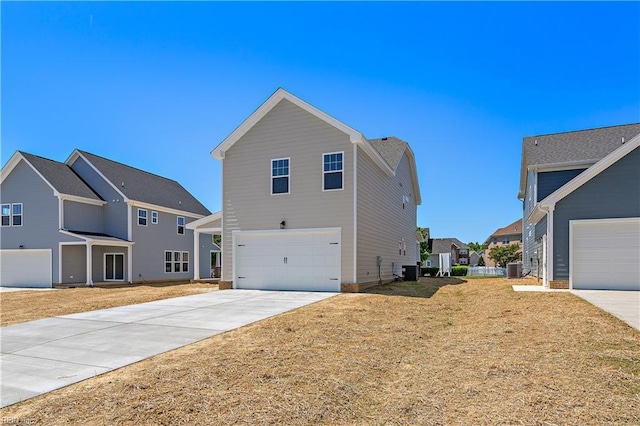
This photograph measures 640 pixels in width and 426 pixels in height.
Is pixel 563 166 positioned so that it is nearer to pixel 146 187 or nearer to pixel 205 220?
pixel 205 220

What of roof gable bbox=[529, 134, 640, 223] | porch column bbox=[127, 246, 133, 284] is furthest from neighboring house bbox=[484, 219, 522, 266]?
porch column bbox=[127, 246, 133, 284]

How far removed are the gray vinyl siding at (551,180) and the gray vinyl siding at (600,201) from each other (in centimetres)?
508

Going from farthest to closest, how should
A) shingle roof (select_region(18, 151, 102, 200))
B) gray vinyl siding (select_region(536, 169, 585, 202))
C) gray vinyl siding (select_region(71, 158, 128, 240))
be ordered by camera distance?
gray vinyl siding (select_region(71, 158, 128, 240))
shingle roof (select_region(18, 151, 102, 200))
gray vinyl siding (select_region(536, 169, 585, 202))

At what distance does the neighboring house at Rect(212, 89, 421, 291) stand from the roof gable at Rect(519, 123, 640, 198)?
904cm

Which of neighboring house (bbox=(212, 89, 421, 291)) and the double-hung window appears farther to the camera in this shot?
the double-hung window

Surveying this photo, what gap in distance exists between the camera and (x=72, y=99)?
15617mm

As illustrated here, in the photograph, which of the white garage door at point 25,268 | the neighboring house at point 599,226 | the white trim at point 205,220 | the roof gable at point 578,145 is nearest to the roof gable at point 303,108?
the white trim at point 205,220

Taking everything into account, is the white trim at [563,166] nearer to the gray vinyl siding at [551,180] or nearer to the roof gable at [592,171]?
the gray vinyl siding at [551,180]

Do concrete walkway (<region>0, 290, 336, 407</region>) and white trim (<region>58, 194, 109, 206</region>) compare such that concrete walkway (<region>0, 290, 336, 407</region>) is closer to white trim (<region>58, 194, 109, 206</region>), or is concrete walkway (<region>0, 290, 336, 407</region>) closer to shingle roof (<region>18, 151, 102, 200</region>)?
white trim (<region>58, 194, 109, 206</region>)

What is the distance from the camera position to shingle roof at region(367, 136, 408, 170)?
65.8 ft

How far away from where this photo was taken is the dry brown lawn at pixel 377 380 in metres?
3.88

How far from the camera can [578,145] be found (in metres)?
19.4

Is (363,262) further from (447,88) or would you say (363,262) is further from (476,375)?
(476,375)

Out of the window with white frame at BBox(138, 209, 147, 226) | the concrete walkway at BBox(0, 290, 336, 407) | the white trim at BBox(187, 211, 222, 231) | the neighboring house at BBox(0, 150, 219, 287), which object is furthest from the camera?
the window with white frame at BBox(138, 209, 147, 226)
